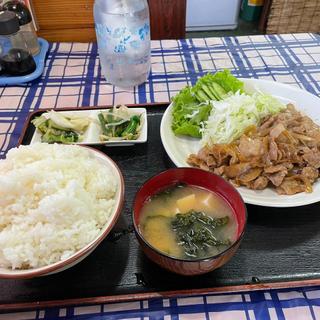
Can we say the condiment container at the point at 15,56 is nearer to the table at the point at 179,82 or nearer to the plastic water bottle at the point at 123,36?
the table at the point at 179,82

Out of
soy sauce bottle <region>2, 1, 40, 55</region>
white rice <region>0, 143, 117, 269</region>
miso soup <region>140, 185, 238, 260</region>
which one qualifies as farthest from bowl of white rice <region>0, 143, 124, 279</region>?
soy sauce bottle <region>2, 1, 40, 55</region>

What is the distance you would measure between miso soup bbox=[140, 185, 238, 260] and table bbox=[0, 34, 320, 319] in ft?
0.54

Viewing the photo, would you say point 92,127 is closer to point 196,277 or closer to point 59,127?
point 59,127

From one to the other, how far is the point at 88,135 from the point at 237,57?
134 cm

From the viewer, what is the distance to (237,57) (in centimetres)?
231

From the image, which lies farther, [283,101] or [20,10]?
[20,10]

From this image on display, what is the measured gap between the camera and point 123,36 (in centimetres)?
183

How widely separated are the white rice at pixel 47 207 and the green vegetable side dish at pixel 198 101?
571 millimetres

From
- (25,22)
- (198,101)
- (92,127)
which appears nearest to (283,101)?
(198,101)

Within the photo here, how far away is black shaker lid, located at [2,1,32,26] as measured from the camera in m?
2.15

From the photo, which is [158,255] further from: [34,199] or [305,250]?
[305,250]

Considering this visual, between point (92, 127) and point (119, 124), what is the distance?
0.45 ft

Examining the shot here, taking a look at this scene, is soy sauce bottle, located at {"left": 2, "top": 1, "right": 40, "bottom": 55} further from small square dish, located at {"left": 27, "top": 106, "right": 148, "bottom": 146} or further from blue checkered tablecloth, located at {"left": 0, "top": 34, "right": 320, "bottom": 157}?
small square dish, located at {"left": 27, "top": 106, "right": 148, "bottom": 146}

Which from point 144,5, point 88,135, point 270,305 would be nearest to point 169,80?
point 144,5
